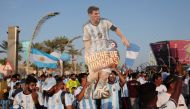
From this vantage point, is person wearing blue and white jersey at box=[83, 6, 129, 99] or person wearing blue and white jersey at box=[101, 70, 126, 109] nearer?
person wearing blue and white jersey at box=[83, 6, 129, 99]

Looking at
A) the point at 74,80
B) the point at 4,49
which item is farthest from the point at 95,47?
the point at 4,49

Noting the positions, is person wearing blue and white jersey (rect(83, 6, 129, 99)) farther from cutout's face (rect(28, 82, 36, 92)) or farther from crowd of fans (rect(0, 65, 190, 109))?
cutout's face (rect(28, 82, 36, 92))

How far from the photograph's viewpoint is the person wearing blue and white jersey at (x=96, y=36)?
24.3 feet

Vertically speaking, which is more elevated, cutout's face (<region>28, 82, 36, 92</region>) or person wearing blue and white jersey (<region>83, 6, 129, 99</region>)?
person wearing blue and white jersey (<region>83, 6, 129, 99</region>)

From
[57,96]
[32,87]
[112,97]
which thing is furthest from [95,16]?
[112,97]

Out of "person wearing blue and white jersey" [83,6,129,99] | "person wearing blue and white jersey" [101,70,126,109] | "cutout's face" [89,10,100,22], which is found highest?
"cutout's face" [89,10,100,22]

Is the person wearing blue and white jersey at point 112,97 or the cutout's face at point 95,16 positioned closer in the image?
the cutout's face at point 95,16

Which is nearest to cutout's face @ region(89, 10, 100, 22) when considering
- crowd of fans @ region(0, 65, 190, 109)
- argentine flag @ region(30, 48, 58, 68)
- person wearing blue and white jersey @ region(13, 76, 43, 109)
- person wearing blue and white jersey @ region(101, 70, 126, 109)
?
crowd of fans @ region(0, 65, 190, 109)

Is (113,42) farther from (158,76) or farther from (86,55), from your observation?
(158,76)

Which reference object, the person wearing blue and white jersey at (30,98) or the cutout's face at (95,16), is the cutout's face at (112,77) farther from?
the cutout's face at (95,16)

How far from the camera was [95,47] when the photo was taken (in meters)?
7.37

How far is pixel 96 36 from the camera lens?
7.57 meters

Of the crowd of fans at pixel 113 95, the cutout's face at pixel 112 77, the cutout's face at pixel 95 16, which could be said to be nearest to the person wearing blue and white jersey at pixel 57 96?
the crowd of fans at pixel 113 95

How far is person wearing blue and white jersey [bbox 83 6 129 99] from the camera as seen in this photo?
7.41m
